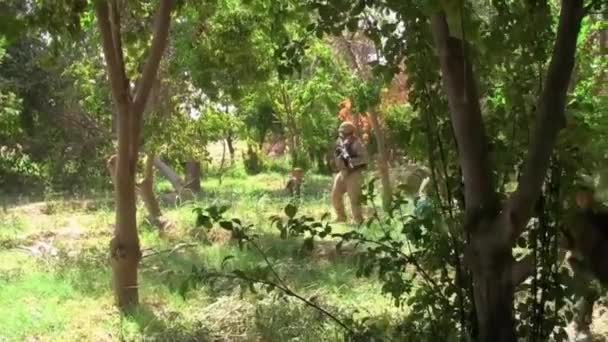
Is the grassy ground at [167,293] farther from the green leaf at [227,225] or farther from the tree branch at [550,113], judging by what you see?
the tree branch at [550,113]

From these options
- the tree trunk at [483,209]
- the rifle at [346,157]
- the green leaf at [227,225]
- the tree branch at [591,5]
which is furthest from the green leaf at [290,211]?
the rifle at [346,157]

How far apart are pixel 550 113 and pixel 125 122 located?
434 centimetres

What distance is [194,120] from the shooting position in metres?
12.5

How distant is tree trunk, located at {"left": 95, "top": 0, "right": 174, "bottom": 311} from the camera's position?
6.10 meters

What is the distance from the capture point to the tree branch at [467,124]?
2.72 m

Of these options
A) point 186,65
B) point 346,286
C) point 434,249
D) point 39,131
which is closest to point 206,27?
point 186,65

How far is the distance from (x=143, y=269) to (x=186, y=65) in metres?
2.73

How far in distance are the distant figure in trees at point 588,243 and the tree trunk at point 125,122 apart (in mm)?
3738

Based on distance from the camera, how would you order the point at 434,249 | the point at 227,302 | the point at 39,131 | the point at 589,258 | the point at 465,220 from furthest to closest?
the point at 39,131
the point at 227,302
the point at 589,258
the point at 434,249
the point at 465,220

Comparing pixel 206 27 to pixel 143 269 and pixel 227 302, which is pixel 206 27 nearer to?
pixel 143 269

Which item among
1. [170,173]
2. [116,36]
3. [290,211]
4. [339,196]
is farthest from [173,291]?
[170,173]

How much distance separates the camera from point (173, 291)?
279 inches

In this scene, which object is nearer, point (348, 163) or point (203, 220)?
point (203, 220)

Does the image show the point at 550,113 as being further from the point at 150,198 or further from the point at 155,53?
the point at 150,198
